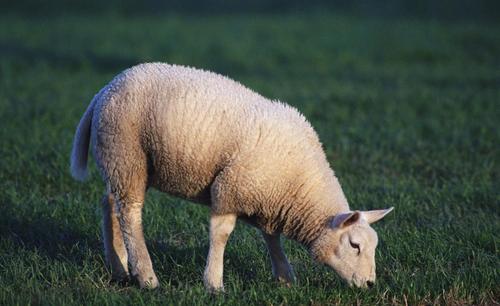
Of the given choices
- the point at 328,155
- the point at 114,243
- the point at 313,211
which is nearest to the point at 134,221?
the point at 114,243

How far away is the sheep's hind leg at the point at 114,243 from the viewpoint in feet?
19.4

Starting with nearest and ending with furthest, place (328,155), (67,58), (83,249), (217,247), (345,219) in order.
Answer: (345,219)
(217,247)
(83,249)
(328,155)
(67,58)

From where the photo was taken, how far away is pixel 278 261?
5.86 m

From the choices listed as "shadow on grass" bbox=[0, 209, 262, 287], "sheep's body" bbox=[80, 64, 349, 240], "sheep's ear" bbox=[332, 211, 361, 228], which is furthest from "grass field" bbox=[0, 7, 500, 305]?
"sheep's body" bbox=[80, 64, 349, 240]

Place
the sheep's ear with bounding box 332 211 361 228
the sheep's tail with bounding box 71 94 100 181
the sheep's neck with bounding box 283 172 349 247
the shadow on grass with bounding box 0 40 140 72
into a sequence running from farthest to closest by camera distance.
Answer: the shadow on grass with bounding box 0 40 140 72 → the sheep's tail with bounding box 71 94 100 181 → the sheep's neck with bounding box 283 172 349 247 → the sheep's ear with bounding box 332 211 361 228

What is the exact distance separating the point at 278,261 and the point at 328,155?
12.7 feet

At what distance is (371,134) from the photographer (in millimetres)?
10797

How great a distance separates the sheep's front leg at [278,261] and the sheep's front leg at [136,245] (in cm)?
85

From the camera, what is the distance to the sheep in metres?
5.44

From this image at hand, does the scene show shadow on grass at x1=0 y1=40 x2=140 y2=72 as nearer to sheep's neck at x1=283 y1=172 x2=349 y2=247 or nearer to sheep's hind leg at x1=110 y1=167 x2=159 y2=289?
sheep's hind leg at x1=110 y1=167 x2=159 y2=289

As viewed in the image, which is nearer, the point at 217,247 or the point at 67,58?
the point at 217,247

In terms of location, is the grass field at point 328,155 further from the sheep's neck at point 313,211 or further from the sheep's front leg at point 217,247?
the sheep's neck at point 313,211

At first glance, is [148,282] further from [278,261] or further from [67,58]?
[67,58]

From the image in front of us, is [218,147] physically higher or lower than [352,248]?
higher
